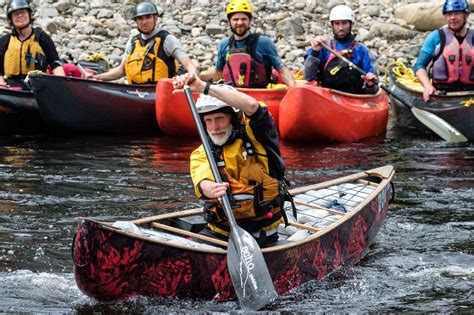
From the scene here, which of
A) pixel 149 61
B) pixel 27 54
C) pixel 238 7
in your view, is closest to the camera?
pixel 238 7

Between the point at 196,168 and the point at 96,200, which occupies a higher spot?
the point at 196,168

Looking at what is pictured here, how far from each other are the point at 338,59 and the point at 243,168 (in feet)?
20.1

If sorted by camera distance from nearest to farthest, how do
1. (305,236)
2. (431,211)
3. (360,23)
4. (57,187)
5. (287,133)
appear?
(305,236)
(431,211)
(57,187)
(287,133)
(360,23)

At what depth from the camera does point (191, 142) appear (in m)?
11.9

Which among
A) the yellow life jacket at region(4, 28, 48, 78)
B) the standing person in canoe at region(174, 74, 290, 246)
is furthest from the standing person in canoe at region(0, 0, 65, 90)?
the standing person in canoe at region(174, 74, 290, 246)

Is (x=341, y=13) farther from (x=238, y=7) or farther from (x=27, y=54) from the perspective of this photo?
(x=27, y=54)

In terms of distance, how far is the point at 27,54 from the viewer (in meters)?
11.8

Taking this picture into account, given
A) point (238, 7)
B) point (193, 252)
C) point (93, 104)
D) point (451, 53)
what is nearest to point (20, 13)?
point (93, 104)

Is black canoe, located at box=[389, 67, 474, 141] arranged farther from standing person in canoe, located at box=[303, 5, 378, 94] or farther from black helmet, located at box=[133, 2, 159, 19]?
black helmet, located at box=[133, 2, 159, 19]

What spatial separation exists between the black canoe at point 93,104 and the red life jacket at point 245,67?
112 cm

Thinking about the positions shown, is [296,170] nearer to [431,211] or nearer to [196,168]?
[431,211]

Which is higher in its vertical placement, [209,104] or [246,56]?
[209,104]

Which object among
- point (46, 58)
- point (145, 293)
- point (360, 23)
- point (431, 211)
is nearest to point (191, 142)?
point (46, 58)

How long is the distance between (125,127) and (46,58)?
4.57 ft
